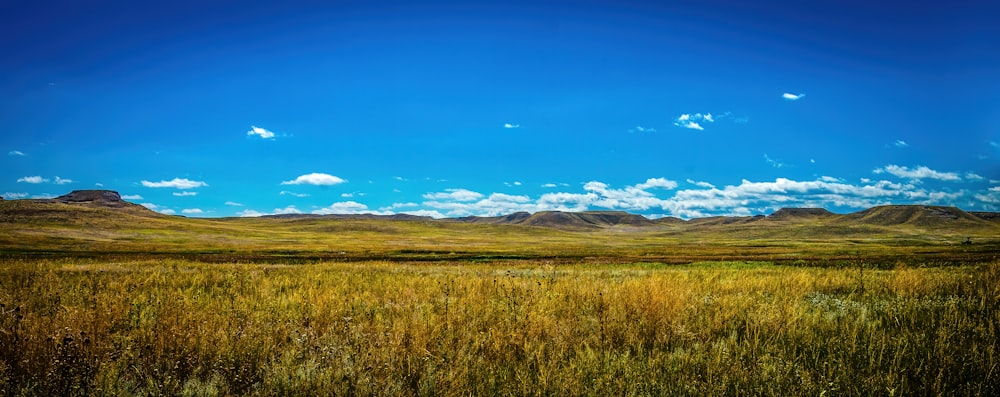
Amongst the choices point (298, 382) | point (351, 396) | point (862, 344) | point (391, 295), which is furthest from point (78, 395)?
point (862, 344)

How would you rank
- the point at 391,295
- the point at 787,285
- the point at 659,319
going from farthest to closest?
the point at 787,285 → the point at 391,295 → the point at 659,319

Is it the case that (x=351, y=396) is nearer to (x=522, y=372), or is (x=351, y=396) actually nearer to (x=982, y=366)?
(x=522, y=372)

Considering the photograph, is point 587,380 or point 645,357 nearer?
point 587,380

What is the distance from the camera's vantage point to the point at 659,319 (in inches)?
293

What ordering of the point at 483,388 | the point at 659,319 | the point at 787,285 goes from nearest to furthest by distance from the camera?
the point at 483,388
the point at 659,319
the point at 787,285

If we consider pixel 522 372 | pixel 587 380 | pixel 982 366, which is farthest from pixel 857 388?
pixel 522 372

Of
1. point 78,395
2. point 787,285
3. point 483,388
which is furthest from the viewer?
point 787,285

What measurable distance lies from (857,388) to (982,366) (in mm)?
1698

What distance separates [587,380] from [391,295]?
7232 millimetres

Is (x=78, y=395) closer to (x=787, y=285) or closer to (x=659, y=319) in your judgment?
(x=659, y=319)

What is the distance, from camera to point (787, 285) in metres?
13.4

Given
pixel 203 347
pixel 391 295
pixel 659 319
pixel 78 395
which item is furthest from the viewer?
pixel 391 295

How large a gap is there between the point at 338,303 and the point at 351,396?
534 cm

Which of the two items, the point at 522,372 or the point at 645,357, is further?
Answer: the point at 645,357
